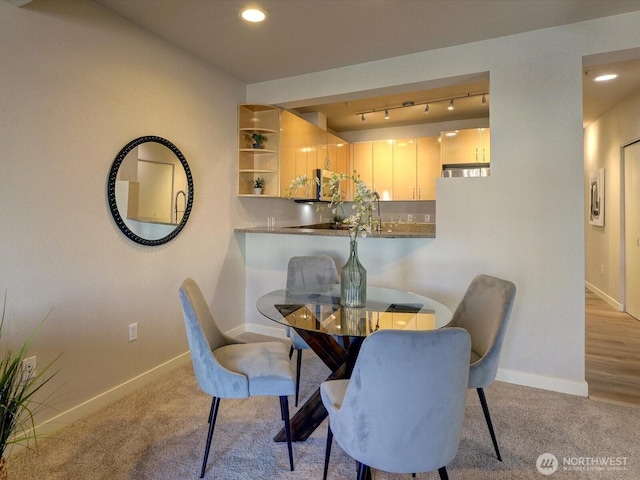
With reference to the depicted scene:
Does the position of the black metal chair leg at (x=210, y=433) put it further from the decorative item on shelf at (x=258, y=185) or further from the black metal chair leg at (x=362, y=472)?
the decorative item on shelf at (x=258, y=185)

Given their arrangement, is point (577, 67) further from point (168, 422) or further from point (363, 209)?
point (168, 422)

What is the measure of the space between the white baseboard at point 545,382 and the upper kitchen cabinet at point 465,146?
300 centimetres

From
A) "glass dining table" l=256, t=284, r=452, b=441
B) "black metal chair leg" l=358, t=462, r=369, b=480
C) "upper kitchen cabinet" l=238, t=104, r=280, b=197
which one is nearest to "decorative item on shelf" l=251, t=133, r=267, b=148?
"upper kitchen cabinet" l=238, t=104, r=280, b=197

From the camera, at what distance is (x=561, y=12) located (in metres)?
2.29

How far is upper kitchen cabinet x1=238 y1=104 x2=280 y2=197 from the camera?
3.59m

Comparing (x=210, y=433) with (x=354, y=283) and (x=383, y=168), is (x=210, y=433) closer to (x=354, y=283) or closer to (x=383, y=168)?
(x=354, y=283)

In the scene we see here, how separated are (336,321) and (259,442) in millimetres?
826

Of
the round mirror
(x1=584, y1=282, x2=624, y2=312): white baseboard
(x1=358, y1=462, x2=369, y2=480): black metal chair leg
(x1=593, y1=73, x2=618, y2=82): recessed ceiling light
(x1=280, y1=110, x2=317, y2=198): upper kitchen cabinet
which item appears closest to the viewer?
(x1=358, y1=462, x2=369, y2=480): black metal chair leg

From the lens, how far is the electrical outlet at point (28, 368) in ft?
6.23

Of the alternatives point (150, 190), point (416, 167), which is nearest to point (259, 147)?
point (150, 190)

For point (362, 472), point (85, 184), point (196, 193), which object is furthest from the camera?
point (196, 193)

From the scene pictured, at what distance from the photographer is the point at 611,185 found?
464 cm

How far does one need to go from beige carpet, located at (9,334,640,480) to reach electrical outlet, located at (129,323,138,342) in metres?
0.39

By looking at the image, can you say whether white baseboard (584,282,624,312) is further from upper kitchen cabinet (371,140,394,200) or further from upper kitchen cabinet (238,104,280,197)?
upper kitchen cabinet (238,104,280,197)
